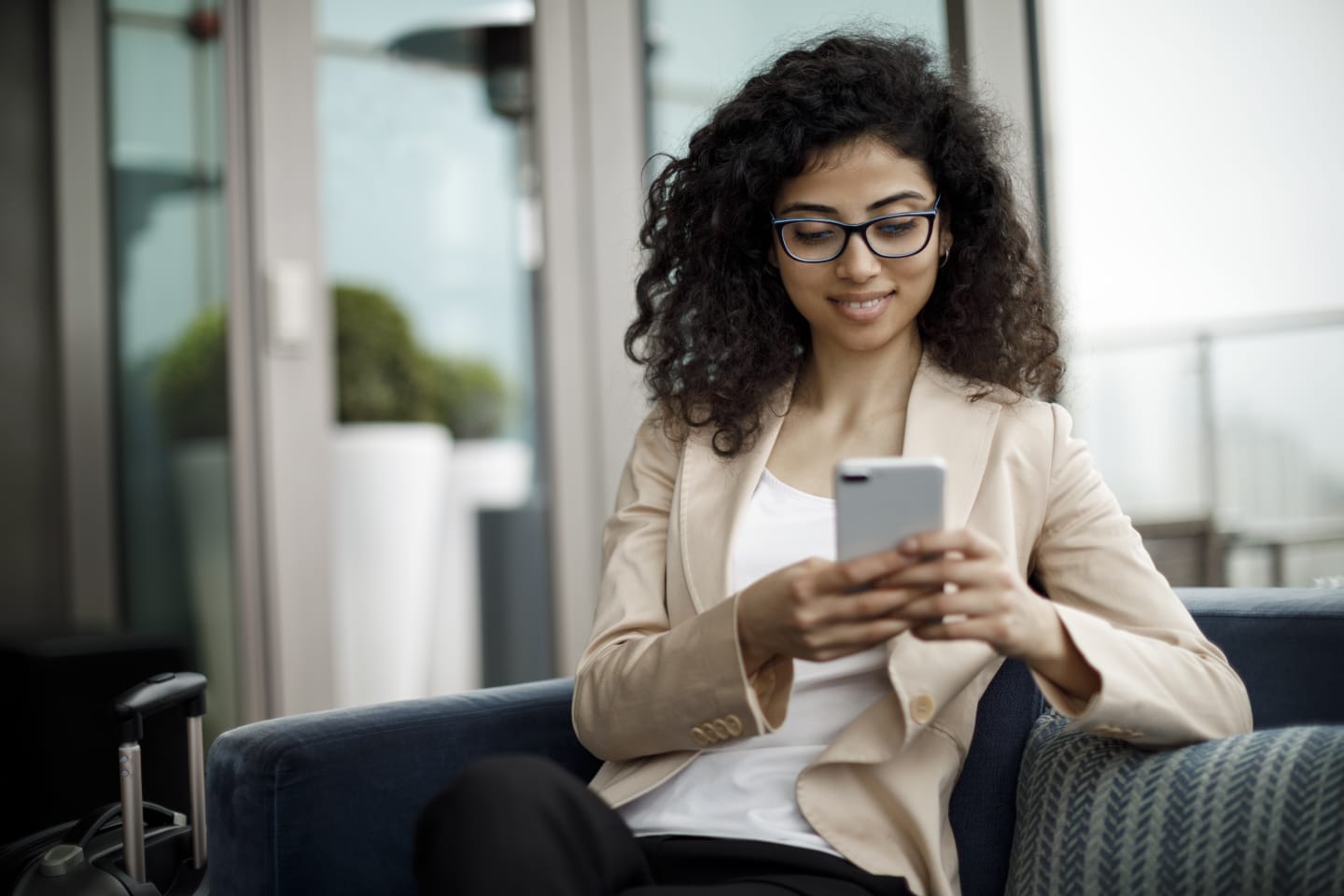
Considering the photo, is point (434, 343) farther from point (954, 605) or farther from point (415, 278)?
point (954, 605)

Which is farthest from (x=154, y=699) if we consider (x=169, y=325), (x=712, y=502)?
(x=169, y=325)

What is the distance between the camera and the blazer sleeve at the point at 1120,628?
114 cm

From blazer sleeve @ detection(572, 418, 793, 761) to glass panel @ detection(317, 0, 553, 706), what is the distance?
1.76 metres

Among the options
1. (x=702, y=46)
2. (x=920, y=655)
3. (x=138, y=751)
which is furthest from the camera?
(x=702, y=46)

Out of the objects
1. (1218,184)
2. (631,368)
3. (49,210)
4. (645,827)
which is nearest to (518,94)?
(631,368)

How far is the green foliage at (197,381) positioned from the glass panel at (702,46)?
1.09 metres

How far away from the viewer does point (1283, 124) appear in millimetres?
2514

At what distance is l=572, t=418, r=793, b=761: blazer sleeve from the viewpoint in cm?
121

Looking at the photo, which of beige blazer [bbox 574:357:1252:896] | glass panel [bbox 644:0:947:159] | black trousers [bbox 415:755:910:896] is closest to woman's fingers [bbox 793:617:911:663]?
beige blazer [bbox 574:357:1252:896]

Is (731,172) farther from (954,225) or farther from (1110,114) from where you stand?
(1110,114)

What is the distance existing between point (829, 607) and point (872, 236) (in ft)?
1.56

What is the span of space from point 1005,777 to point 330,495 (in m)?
1.80

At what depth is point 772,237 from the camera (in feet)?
5.14

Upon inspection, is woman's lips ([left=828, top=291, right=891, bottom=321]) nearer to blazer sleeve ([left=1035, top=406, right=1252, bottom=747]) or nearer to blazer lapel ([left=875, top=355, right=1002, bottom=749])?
blazer lapel ([left=875, top=355, right=1002, bottom=749])
